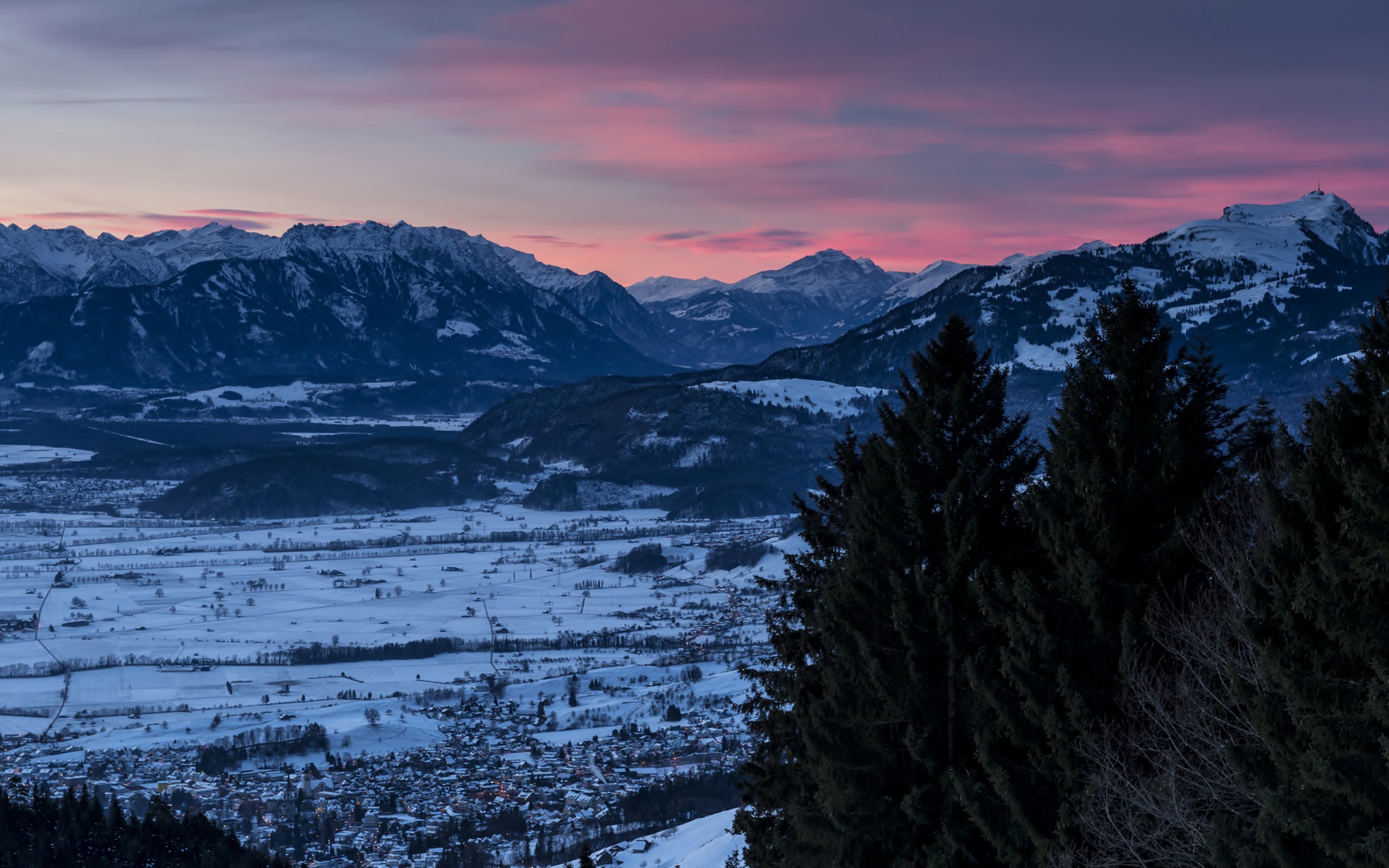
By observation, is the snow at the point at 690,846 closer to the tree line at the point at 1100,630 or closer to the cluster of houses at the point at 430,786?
the cluster of houses at the point at 430,786

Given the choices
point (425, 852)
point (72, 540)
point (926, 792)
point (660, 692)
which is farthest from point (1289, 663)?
point (72, 540)

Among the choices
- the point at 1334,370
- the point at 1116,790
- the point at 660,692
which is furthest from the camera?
the point at 1334,370

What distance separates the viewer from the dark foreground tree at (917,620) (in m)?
20.3

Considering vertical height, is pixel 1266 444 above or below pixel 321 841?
above

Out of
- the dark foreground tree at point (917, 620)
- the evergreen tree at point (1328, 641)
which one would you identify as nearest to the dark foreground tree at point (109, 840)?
the dark foreground tree at point (917, 620)

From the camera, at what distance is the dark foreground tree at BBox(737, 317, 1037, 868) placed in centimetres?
2028

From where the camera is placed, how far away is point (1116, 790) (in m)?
17.0

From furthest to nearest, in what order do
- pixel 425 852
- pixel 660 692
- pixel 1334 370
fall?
pixel 1334 370
pixel 660 692
pixel 425 852

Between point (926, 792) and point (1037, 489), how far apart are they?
534cm

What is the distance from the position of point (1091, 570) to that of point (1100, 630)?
2.82 feet

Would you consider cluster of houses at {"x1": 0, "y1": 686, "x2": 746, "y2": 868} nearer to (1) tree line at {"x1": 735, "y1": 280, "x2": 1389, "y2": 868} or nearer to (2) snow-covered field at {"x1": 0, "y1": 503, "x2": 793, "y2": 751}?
(2) snow-covered field at {"x1": 0, "y1": 503, "x2": 793, "y2": 751}

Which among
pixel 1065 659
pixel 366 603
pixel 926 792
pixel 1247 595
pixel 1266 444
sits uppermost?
pixel 1266 444

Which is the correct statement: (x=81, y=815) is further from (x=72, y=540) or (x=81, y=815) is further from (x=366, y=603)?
(x=72, y=540)

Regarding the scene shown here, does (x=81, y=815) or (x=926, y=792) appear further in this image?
(x=81, y=815)
